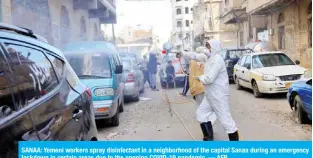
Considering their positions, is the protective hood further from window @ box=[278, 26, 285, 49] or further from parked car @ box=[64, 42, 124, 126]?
window @ box=[278, 26, 285, 49]

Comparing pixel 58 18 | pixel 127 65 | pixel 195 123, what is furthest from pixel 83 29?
pixel 195 123

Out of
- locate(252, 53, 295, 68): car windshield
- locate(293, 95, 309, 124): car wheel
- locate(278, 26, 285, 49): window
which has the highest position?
locate(278, 26, 285, 49): window

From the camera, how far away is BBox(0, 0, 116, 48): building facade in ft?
26.8

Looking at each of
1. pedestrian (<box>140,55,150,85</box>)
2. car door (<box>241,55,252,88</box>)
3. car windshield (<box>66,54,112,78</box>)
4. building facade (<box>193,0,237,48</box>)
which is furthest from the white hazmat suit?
building facade (<box>193,0,237,48</box>)

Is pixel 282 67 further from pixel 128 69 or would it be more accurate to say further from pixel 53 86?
pixel 53 86

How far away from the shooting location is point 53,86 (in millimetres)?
2361

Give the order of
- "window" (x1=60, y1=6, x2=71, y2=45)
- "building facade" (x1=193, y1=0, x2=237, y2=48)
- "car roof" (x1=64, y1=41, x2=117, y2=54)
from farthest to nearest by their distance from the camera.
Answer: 1. "building facade" (x1=193, y1=0, x2=237, y2=48)
2. "window" (x1=60, y1=6, x2=71, y2=45)
3. "car roof" (x1=64, y1=41, x2=117, y2=54)

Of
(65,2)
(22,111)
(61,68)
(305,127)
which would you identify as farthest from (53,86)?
(65,2)

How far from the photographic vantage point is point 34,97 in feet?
6.38

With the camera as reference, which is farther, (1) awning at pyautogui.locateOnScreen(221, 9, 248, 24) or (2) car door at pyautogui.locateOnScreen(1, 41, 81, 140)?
(1) awning at pyautogui.locateOnScreen(221, 9, 248, 24)

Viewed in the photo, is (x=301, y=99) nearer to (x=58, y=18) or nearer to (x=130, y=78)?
(x=130, y=78)

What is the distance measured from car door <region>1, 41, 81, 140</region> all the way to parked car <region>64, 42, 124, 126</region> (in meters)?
3.05

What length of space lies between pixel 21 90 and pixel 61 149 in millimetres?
355

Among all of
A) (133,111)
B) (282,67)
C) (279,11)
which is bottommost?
(133,111)
